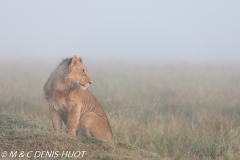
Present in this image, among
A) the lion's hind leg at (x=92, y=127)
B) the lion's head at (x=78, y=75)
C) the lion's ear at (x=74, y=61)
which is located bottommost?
the lion's hind leg at (x=92, y=127)

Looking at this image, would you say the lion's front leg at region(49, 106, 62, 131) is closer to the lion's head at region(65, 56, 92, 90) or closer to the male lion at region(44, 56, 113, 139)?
the male lion at region(44, 56, 113, 139)

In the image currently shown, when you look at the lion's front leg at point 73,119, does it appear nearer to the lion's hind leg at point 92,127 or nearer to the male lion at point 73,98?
the male lion at point 73,98

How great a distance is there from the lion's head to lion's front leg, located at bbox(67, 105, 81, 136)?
38cm

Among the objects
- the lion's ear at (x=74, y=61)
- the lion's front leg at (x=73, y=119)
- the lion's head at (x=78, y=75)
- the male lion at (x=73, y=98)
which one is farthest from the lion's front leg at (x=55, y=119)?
the lion's ear at (x=74, y=61)

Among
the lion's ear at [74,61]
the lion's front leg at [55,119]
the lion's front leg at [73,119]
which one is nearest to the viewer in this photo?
the lion's front leg at [73,119]

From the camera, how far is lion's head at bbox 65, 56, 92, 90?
7.64 m

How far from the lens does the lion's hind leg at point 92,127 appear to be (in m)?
7.64

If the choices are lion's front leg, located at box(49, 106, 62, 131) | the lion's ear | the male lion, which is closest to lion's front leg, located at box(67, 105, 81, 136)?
the male lion

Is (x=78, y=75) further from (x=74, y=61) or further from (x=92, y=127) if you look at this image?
(x=92, y=127)

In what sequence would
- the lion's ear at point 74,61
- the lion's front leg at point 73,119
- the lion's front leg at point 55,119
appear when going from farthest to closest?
1. the lion's front leg at point 55,119
2. the lion's ear at point 74,61
3. the lion's front leg at point 73,119

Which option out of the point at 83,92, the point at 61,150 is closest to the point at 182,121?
the point at 83,92

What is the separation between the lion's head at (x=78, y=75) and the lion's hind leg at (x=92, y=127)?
0.50 metres

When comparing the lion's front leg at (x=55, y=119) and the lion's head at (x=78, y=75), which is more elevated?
the lion's head at (x=78, y=75)

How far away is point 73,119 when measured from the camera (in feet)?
24.6
